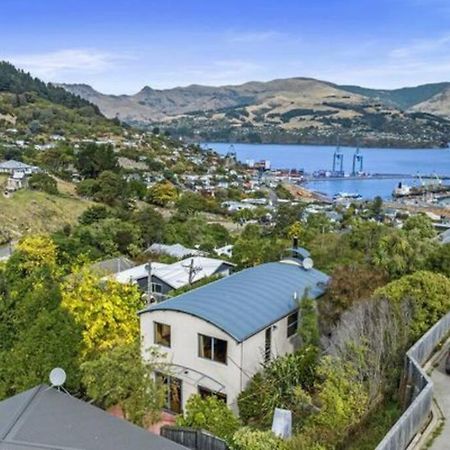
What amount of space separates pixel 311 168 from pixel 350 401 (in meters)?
186

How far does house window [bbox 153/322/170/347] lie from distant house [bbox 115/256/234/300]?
919 centimetres

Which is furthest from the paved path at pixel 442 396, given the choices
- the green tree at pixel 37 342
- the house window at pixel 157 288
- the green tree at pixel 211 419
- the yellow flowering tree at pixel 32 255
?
the yellow flowering tree at pixel 32 255

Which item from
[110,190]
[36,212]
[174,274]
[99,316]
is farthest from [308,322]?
[110,190]

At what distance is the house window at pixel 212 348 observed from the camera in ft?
43.8

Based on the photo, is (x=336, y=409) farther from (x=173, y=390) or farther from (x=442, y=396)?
(x=173, y=390)

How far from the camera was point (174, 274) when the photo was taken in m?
26.6

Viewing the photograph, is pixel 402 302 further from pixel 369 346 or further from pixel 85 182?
pixel 85 182

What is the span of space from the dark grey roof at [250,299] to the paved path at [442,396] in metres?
4.16

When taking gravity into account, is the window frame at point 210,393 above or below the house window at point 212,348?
below

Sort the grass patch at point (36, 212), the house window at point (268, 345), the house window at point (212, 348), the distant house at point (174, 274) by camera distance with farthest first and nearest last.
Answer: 1. the grass patch at point (36, 212)
2. the distant house at point (174, 274)
3. the house window at point (268, 345)
4. the house window at point (212, 348)

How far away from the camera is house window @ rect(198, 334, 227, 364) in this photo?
525 inches

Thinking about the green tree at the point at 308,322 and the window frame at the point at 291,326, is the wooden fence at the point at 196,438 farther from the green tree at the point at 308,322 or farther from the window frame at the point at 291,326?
the window frame at the point at 291,326

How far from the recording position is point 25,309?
15.9m

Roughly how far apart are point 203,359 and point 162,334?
1461mm
